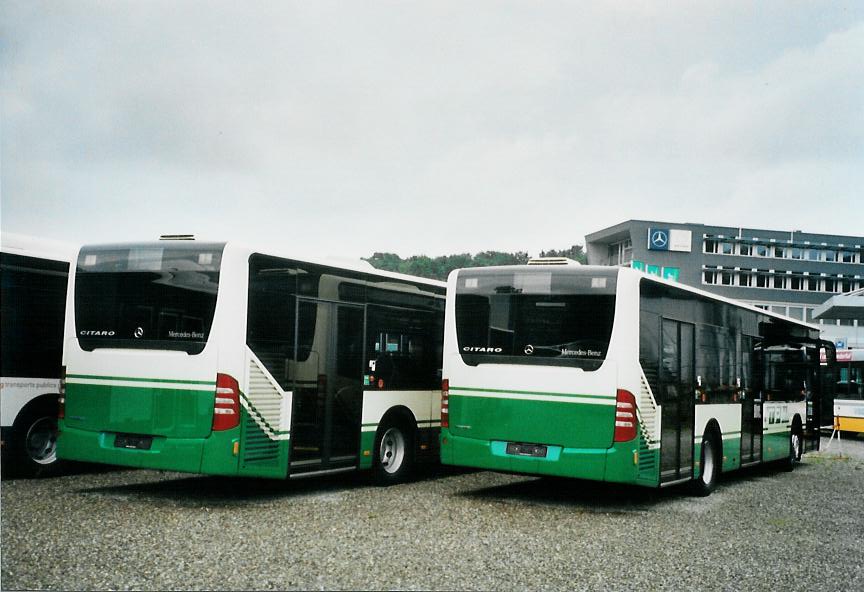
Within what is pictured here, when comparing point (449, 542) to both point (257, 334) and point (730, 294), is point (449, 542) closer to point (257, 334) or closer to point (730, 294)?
point (257, 334)

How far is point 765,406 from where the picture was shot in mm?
16922

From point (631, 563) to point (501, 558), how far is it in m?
1.11

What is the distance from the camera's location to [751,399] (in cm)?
1609

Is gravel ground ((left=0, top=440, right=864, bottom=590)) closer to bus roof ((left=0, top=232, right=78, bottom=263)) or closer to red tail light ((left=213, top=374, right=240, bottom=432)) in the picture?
red tail light ((left=213, top=374, right=240, bottom=432))

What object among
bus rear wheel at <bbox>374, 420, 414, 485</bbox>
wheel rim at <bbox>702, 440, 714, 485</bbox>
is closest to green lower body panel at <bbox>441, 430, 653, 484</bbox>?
bus rear wheel at <bbox>374, 420, 414, 485</bbox>

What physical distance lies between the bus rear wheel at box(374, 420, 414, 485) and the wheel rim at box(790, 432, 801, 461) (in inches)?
338

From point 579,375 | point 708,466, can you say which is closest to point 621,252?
point 708,466

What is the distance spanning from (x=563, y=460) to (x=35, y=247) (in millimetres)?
7256

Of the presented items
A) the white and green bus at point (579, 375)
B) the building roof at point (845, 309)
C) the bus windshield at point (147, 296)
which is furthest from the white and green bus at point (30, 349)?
the building roof at point (845, 309)

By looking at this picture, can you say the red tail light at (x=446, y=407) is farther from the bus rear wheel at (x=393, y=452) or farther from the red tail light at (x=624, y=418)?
the red tail light at (x=624, y=418)

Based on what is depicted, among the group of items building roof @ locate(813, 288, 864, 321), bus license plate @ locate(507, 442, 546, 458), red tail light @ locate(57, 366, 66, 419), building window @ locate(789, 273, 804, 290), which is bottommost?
bus license plate @ locate(507, 442, 546, 458)

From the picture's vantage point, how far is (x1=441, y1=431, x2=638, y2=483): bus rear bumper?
11.4 meters

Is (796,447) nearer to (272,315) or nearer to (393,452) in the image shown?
(393,452)

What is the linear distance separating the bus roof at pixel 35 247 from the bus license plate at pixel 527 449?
19.5 feet
